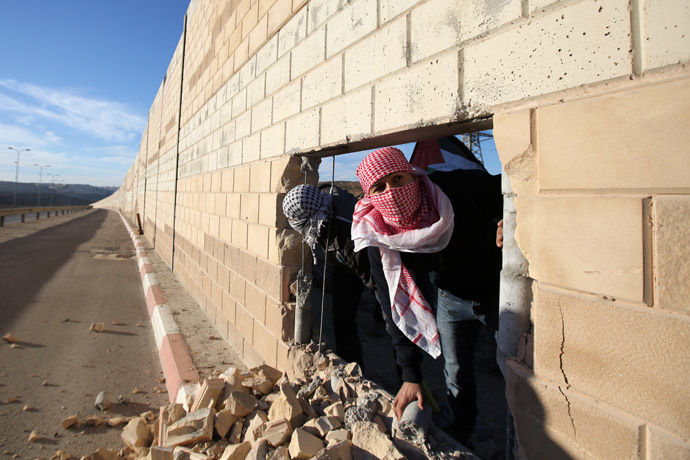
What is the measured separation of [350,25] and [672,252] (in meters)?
1.85

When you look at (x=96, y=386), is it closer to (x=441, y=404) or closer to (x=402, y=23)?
(x=441, y=404)

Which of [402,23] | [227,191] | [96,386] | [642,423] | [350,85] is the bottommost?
[96,386]

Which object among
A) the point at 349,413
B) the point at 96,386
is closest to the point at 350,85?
the point at 349,413

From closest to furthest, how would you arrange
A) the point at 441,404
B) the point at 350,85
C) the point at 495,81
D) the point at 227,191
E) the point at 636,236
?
1. the point at 636,236
2. the point at 495,81
3. the point at 350,85
4. the point at 441,404
5. the point at 227,191

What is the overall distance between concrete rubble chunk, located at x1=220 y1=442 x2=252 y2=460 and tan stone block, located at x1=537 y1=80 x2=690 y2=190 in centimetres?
175

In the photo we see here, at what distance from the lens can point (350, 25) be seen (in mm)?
2041

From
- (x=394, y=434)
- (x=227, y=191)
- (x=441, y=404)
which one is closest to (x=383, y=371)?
(x=441, y=404)

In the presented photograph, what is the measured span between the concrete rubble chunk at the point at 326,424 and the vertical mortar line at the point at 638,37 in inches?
68.0

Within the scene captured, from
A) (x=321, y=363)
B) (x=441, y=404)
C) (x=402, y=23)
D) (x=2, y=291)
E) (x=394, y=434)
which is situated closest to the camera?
(x=394, y=434)

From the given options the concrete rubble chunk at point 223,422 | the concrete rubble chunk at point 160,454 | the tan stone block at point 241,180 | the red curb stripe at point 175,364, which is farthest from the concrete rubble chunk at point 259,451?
the tan stone block at point 241,180

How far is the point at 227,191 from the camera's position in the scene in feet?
13.0

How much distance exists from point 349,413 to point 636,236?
138cm

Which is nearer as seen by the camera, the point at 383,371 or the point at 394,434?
the point at 394,434

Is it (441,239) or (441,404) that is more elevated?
(441,239)
